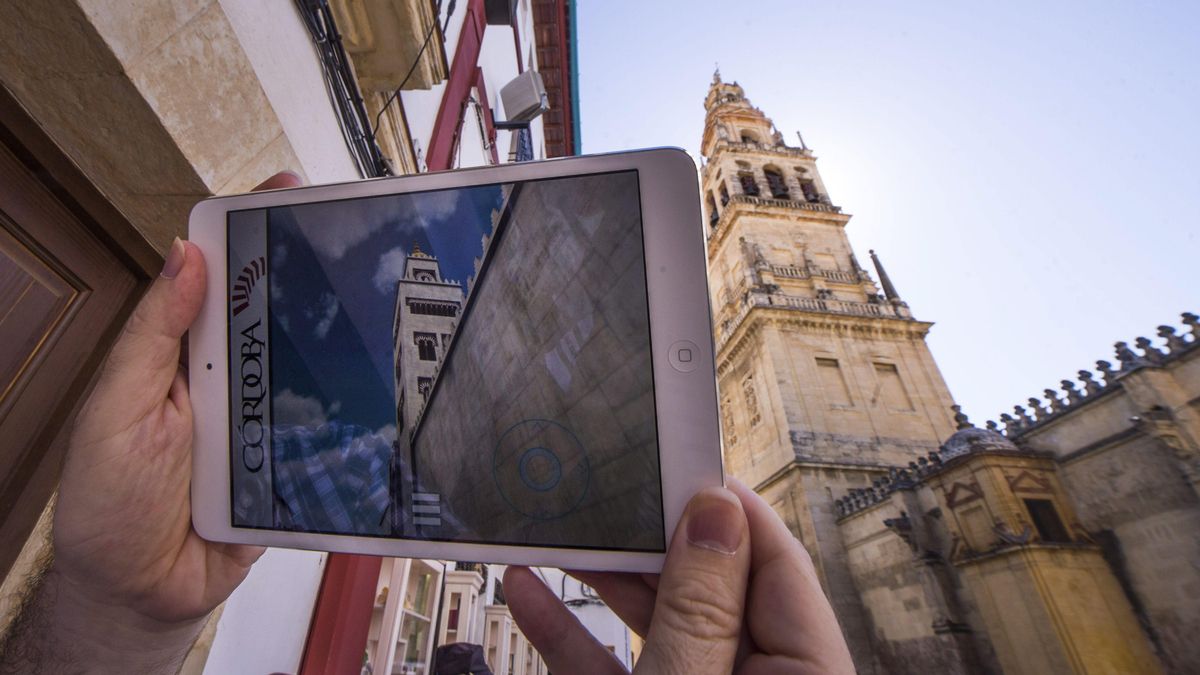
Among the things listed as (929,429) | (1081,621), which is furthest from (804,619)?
(929,429)

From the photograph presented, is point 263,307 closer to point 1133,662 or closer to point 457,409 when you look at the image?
point 457,409

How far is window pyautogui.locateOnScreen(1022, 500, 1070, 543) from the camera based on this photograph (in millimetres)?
9656

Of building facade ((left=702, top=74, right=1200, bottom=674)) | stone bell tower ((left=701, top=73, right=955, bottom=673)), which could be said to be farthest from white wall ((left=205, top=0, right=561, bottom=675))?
stone bell tower ((left=701, top=73, right=955, bottom=673))

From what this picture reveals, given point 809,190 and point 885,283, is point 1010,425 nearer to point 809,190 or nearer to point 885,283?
point 885,283

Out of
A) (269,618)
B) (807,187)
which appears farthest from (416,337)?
(807,187)

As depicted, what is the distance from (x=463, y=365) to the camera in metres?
1.22

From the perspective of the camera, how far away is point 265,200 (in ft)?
4.11

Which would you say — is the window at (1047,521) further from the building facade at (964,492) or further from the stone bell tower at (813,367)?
the stone bell tower at (813,367)

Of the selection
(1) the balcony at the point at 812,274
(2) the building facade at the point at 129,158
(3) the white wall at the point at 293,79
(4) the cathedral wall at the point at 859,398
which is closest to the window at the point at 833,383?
(4) the cathedral wall at the point at 859,398

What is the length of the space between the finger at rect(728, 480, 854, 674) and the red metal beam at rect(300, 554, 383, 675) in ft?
11.0

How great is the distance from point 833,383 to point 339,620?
64.5 feet

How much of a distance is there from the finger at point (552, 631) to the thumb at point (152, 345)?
0.95 metres

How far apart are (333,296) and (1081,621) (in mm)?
12284

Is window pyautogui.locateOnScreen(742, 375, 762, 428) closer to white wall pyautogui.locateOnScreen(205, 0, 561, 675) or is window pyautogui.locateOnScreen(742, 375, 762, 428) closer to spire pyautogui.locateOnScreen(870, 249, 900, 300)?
spire pyautogui.locateOnScreen(870, 249, 900, 300)
